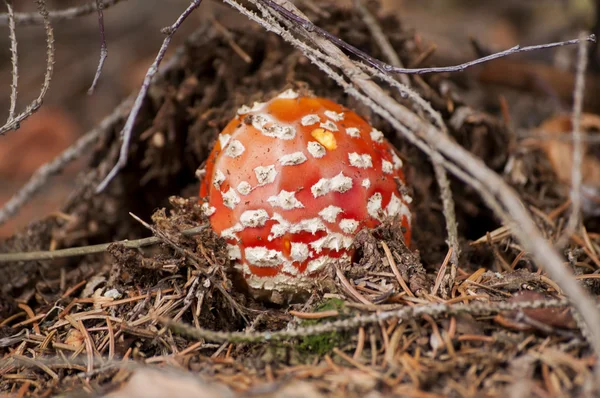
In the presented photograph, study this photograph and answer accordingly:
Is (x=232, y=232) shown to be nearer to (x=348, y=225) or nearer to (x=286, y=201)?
(x=286, y=201)

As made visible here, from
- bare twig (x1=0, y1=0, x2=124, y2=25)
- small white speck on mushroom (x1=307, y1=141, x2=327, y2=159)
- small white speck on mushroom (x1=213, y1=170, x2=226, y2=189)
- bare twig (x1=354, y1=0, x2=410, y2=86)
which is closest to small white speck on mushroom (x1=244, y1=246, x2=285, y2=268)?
small white speck on mushroom (x1=213, y1=170, x2=226, y2=189)

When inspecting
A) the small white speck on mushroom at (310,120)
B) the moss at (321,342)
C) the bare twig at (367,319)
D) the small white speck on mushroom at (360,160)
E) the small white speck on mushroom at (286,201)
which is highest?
the small white speck on mushroom at (310,120)

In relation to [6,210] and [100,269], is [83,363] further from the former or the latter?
[6,210]

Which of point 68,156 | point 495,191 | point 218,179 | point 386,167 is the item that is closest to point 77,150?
point 68,156

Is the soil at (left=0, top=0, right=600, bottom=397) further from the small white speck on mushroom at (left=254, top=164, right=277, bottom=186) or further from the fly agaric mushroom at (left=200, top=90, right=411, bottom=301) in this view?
the small white speck on mushroom at (left=254, top=164, right=277, bottom=186)

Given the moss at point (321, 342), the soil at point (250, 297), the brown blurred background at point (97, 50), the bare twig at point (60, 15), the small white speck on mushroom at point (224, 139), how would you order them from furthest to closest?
the brown blurred background at point (97, 50), the bare twig at point (60, 15), the small white speck on mushroom at point (224, 139), the moss at point (321, 342), the soil at point (250, 297)

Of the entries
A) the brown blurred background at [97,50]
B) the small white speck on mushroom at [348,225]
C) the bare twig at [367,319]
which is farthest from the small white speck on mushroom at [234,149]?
the brown blurred background at [97,50]

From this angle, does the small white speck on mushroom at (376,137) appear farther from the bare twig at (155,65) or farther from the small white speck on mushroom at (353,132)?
the bare twig at (155,65)

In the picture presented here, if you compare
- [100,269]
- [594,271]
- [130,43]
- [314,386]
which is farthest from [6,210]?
[130,43]
